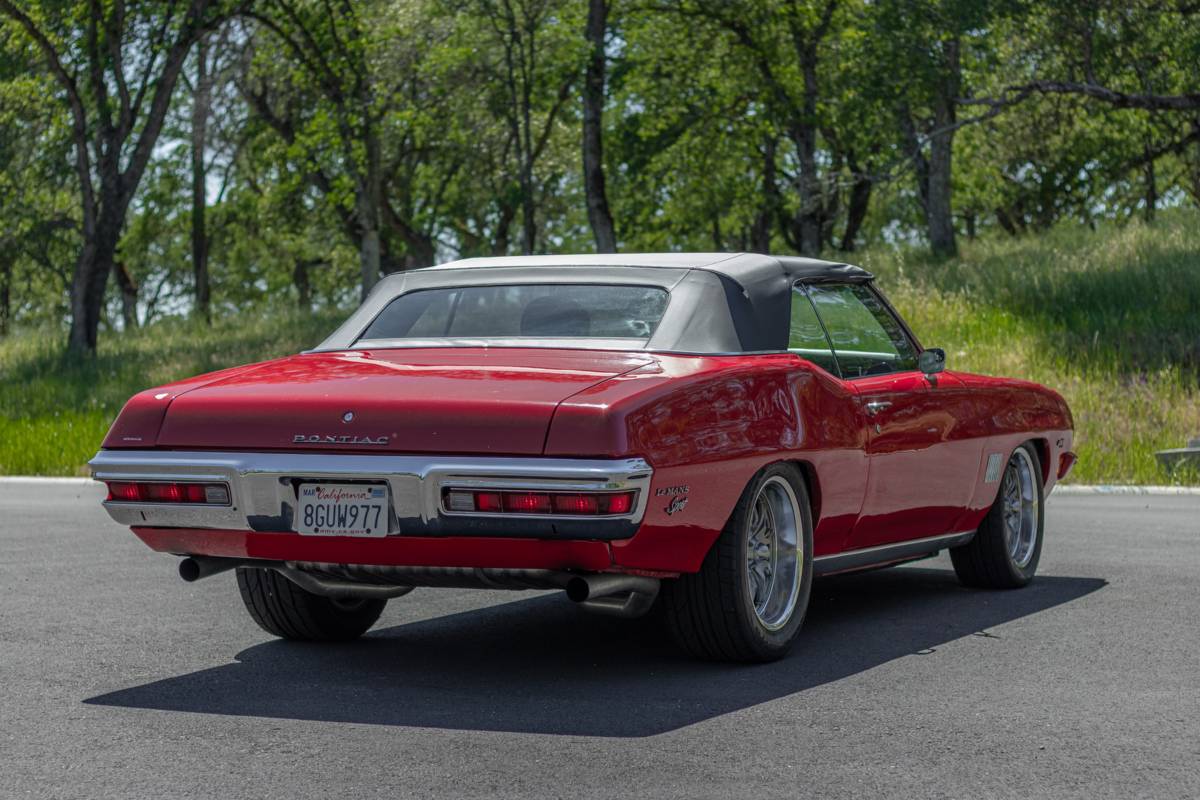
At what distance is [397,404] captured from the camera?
5520 mm

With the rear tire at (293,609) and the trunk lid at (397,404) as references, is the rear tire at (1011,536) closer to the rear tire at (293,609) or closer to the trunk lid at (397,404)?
the trunk lid at (397,404)

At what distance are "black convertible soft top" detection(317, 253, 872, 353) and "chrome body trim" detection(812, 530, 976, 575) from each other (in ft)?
2.80

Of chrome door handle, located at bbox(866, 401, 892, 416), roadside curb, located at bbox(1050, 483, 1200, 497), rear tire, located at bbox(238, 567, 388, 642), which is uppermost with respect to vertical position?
chrome door handle, located at bbox(866, 401, 892, 416)

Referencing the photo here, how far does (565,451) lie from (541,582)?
50 cm

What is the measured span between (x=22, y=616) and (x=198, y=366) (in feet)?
65.4

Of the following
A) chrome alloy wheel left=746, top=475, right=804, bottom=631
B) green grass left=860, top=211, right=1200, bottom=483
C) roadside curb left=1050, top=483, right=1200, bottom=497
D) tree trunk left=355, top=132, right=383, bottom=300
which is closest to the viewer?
chrome alloy wheel left=746, top=475, right=804, bottom=631

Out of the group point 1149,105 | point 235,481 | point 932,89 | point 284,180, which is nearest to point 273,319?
point 284,180

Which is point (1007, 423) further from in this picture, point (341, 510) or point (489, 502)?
point (341, 510)

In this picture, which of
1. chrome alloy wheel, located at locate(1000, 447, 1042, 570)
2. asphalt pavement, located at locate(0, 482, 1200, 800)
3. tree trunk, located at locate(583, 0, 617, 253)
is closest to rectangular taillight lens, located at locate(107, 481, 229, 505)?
asphalt pavement, located at locate(0, 482, 1200, 800)

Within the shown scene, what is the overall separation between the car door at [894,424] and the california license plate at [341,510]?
2.15 m

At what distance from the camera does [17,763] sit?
185 inches

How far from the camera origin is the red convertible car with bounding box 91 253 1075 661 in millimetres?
5383

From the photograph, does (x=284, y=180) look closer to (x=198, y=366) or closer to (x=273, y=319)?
(x=273, y=319)

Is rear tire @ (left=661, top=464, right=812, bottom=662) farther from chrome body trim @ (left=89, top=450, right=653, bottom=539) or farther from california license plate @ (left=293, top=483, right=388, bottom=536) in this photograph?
california license plate @ (left=293, top=483, right=388, bottom=536)
